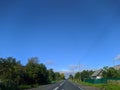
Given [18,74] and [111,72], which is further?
[111,72]

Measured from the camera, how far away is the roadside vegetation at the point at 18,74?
4212cm

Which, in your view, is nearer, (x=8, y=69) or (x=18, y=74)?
(x=8, y=69)

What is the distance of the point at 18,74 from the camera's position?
53.3m

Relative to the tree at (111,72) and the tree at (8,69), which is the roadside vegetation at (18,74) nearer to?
the tree at (8,69)

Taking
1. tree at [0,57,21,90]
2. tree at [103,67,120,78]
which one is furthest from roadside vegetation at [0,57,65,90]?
tree at [103,67,120,78]

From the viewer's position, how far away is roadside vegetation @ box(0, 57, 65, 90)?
42.1 metres

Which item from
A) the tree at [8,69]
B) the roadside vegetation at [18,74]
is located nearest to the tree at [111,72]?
the roadside vegetation at [18,74]

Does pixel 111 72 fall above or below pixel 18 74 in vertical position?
above

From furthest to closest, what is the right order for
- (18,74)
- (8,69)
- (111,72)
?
(111,72), (18,74), (8,69)

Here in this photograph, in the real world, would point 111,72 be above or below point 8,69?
above

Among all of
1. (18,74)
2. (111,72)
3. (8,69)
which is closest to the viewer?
(8,69)

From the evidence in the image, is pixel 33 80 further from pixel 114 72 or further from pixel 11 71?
pixel 114 72

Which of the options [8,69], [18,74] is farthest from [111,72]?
[8,69]

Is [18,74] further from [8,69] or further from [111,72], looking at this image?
[111,72]
